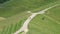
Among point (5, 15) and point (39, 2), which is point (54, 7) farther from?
point (5, 15)

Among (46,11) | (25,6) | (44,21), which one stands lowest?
(44,21)

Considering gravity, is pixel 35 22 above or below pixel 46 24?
above

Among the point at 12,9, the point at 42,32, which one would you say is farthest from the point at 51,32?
the point at 12,9

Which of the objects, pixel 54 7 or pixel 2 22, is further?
pixel 54 7

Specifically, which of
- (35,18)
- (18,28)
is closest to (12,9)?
(35,18)

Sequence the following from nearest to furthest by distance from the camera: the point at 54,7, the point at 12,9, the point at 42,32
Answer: the point at 42,32, the point at 54,7, the point at 12,9

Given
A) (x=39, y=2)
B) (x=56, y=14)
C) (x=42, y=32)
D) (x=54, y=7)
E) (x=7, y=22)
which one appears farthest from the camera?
(x=39, y=2)

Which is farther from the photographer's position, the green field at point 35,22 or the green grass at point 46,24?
the green field at point 35,22

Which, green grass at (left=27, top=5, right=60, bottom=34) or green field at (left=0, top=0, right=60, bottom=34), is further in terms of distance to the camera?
green field at (left=0, top=0, right=60, bottom=34)

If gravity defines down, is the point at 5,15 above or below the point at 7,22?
above
